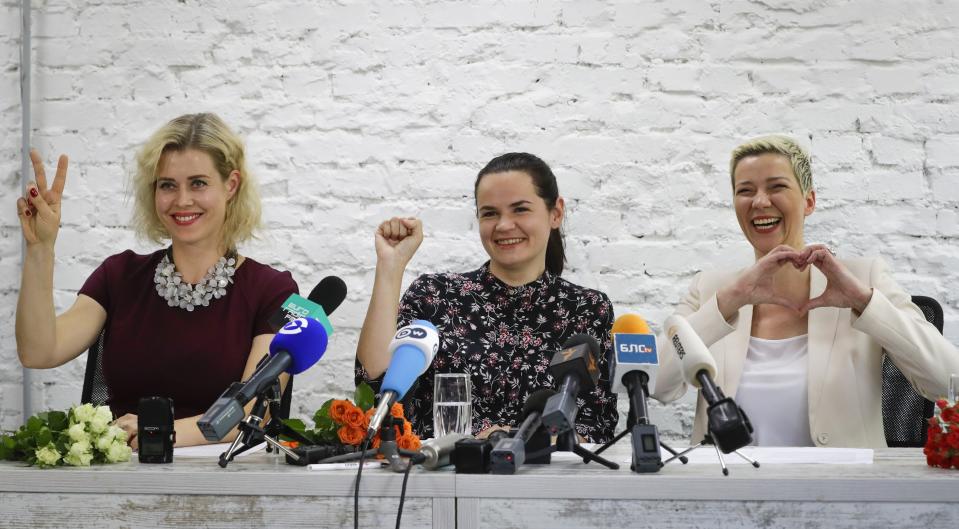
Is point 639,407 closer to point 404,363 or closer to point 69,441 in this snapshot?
point 404,363

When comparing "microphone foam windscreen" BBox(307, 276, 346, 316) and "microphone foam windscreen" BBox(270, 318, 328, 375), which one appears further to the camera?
"microphone foam windscreen" BBox(307, 276, 346, 316)

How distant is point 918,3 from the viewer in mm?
2432

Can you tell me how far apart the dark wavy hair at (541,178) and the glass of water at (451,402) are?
0.81 meters

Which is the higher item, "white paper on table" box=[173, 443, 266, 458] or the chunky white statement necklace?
the chunky white statement necklace

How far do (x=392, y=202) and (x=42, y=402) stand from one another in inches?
46.0

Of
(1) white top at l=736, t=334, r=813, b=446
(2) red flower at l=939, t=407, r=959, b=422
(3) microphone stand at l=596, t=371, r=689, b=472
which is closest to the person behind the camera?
(3) microphone stand at l=596, t=371, r=689, b=472

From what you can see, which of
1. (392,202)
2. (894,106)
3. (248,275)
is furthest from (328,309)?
(894,106)

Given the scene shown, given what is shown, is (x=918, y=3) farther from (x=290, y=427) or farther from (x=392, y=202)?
(x=290, y=427)

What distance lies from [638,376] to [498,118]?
1.44 metres

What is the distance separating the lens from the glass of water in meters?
1.56

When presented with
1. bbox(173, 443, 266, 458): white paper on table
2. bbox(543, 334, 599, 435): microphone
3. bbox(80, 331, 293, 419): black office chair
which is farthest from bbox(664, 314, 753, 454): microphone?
bbox(80, 331, 293, 419): black office chair

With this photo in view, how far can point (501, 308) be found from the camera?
223cm

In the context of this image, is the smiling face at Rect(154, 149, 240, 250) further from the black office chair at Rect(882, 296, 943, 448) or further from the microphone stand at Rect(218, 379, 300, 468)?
the black office chair at Rect(882, 296, 943, 448)

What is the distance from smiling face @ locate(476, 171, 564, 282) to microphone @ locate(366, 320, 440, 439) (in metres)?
0.98
